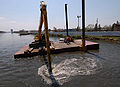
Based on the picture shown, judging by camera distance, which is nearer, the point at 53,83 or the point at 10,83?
the point at 53,83

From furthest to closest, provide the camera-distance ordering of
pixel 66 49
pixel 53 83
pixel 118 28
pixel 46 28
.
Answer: pixel 118 28
pixel 66 49
pixel 46 28
pixel 53 83

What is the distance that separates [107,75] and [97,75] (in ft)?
2.40

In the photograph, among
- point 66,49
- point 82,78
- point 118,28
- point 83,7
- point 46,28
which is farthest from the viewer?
point 118,28

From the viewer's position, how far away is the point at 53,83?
684cm

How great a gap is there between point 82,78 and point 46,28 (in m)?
4.53

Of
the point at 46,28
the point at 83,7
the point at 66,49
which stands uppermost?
the point at 83,7

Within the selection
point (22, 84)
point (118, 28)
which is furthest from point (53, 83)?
point (118, 28)

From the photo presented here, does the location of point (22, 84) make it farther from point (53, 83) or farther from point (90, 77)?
point (90, 77)

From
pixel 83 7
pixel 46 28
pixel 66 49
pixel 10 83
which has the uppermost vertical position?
pixel 83 7

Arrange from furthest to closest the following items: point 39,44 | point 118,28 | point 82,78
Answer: point 118,28, point 39,44, point 82,78

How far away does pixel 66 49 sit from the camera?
51.2 ft

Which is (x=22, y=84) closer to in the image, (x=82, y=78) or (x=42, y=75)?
(x=42, y=75)

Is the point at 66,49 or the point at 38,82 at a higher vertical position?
the point at 66,49

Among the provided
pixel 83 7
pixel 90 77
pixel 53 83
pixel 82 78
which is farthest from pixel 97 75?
pixel 83 7
